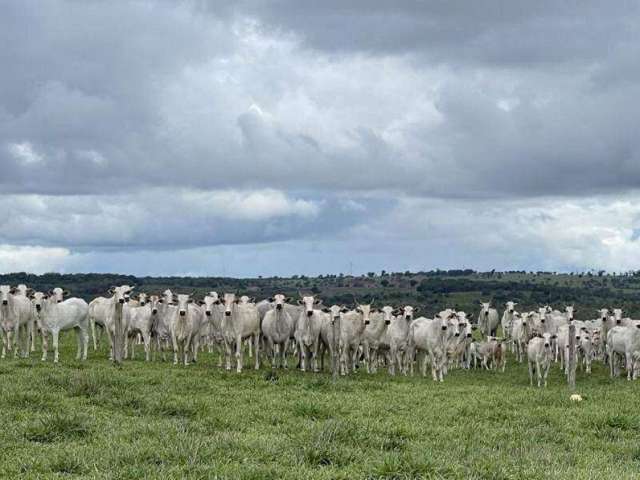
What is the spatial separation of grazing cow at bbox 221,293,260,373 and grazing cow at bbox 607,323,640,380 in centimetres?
1489

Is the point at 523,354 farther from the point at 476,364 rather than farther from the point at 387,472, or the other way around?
the point at 387,472

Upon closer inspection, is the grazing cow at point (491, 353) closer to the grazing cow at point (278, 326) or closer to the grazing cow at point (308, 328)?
the grazing cow at point (308, 328)

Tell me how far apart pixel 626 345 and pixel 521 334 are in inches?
365

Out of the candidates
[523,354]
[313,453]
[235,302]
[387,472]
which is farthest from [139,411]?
[523,354]

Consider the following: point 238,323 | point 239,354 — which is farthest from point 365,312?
point 239,354

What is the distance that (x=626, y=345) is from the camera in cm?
3409

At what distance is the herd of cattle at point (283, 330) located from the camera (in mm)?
30922

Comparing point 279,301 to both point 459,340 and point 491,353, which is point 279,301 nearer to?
point 459,340

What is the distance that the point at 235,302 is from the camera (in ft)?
103

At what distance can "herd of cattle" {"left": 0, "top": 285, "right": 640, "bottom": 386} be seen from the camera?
30.9 metres

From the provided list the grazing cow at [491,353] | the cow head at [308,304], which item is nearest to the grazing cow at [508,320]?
the grazing cow at [491,353]

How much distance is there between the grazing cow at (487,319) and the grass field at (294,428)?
25444 mm

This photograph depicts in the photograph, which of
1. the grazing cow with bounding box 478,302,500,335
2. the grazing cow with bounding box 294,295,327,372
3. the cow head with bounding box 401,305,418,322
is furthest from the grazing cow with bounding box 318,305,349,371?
the grazing cow with bounding box 478,302,500,335

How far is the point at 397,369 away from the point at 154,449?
24218 mm
